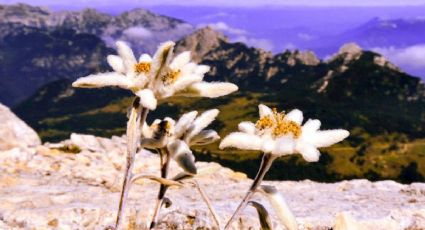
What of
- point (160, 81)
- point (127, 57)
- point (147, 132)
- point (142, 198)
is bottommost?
point (142, 198)

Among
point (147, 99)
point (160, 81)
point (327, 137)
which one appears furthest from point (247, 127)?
point (147, 99)

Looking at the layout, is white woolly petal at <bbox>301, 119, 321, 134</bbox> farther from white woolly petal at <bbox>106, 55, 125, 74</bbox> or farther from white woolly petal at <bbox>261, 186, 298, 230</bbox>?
white woolly petal at <bbox>106, 55, 125, 74</bbox>

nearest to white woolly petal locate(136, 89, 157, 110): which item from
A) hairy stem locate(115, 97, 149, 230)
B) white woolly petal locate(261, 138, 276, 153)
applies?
hairy stem locate(115, 97, 149, 230)

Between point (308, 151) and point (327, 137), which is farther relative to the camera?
point (327, 137)

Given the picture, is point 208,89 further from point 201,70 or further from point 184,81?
point 201,70

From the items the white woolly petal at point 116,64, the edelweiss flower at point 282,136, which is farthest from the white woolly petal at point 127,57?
the edelweiss flower at point 282,136

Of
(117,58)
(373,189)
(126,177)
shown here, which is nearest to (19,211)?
→ (117,58)
